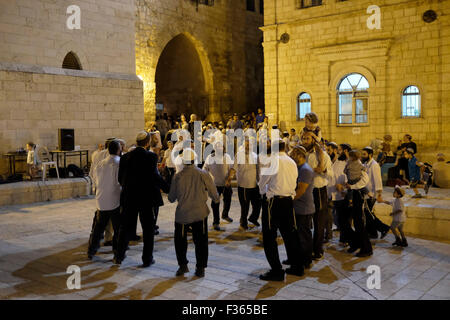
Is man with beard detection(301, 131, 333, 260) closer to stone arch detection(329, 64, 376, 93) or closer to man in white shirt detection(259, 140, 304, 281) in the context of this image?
man in white shirt detection(259, 140, 304, 281)

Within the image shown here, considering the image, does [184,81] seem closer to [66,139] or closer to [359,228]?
[66,139]

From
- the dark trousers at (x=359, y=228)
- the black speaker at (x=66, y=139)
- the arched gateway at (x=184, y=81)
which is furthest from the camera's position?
the arched gateway at (x=184, y=81)

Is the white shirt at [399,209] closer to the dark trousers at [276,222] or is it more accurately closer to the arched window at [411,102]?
the dark trousers at [276,222]

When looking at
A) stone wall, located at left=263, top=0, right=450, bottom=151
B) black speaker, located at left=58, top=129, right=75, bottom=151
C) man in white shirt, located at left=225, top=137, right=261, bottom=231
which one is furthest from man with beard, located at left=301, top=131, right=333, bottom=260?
stone wall, located at left=263, top=0, right=450, bottom=151

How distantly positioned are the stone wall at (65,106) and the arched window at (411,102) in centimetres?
974

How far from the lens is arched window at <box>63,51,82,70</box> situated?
14.2 m

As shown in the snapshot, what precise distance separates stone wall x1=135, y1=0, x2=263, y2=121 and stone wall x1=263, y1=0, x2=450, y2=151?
4959 millimetres

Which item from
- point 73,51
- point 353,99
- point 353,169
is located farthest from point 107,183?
point 353,99

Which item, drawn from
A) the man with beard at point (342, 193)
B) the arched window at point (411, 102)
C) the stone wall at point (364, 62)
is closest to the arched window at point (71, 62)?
the stone wall at point (364, 62)

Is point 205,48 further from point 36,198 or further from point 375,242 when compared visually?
point 375,242

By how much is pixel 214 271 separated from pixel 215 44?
20694 millimetres

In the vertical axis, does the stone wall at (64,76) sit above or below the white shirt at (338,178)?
above

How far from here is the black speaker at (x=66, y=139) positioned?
1277 cm
